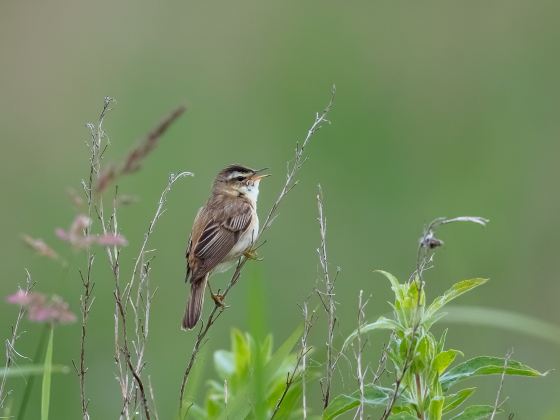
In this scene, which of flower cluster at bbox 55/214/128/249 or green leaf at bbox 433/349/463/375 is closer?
flower cluster at bbox 55/214/128/249

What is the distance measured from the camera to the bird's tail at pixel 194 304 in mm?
6414

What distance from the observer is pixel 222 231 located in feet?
23.5

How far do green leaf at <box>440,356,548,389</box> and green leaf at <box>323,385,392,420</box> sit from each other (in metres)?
0.22

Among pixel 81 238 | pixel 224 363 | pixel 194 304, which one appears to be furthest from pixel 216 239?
pixel 81 238

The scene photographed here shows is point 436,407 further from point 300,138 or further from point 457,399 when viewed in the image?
point 300,138

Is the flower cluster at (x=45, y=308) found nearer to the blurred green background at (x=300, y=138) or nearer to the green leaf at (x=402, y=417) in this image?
the green leaf at (x=402, y=417)

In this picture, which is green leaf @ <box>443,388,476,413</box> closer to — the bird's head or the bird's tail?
the bird's tail

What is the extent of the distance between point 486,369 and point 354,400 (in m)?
0.46

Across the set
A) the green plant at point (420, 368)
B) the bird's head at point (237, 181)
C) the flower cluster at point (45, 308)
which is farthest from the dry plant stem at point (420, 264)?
the bird's head at point (237, 181)

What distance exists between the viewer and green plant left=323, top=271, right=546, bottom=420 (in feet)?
14.0

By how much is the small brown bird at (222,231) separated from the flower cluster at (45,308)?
8.88 ft

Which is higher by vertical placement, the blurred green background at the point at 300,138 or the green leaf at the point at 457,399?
the blurred green background at the point at 300,138

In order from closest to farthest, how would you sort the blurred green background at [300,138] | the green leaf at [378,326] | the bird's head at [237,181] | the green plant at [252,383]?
the green plant at [252,383], the green leaf at [378,326], the bird's head at [237,181], the blurred green background at [300,138]

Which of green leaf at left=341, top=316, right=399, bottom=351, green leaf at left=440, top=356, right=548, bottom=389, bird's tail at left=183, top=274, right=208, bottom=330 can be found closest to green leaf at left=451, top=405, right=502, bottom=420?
green leaf at left=440, top=356, right=548, bottom=389
